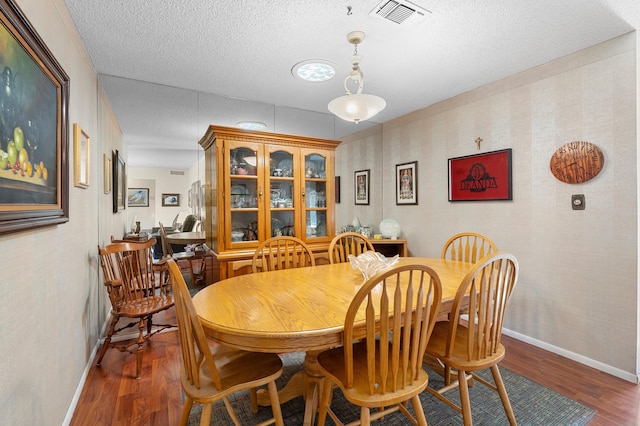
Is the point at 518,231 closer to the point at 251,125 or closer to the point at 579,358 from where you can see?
the point at 579,358

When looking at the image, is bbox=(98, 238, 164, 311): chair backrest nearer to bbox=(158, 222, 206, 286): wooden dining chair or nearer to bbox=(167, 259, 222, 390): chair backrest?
bbox=(158, 222, 206, 286): wooden dining chair

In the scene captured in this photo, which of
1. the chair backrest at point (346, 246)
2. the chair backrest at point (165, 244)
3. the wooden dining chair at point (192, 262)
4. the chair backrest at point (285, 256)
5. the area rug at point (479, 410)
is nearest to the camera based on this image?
the area rug at point (479, 410)

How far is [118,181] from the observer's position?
3.16 metres

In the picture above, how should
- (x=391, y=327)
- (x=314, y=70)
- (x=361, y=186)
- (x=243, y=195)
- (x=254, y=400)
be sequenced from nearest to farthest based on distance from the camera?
(x=391, y=327)
(x=254, y=400)
(x=314, y=70)
(x=243, y=195)
(x=361, y=186)

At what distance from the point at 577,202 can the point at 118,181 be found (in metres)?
4.08

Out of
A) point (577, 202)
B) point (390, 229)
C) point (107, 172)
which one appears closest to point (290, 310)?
point (577, 202)

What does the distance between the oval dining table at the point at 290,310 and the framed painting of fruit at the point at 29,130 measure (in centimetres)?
75

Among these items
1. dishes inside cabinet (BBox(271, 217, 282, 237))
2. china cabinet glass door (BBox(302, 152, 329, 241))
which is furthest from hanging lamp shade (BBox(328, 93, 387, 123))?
dishes inside cabinet (BBox(271, 217, 282, 237))

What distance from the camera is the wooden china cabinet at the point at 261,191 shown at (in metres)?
2.81

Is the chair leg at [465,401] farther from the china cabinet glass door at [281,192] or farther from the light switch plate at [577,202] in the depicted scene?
the china cabinet glass door at [281,192]

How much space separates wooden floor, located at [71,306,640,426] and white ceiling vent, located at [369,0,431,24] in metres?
2.45

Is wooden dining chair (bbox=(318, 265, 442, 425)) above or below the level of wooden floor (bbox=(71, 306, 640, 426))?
above

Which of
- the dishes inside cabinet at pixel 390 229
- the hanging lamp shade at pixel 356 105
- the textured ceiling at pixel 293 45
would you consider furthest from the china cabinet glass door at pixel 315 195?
the hanging lamp shade at pixel 356 105

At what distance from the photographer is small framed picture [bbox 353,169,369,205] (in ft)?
13.2
